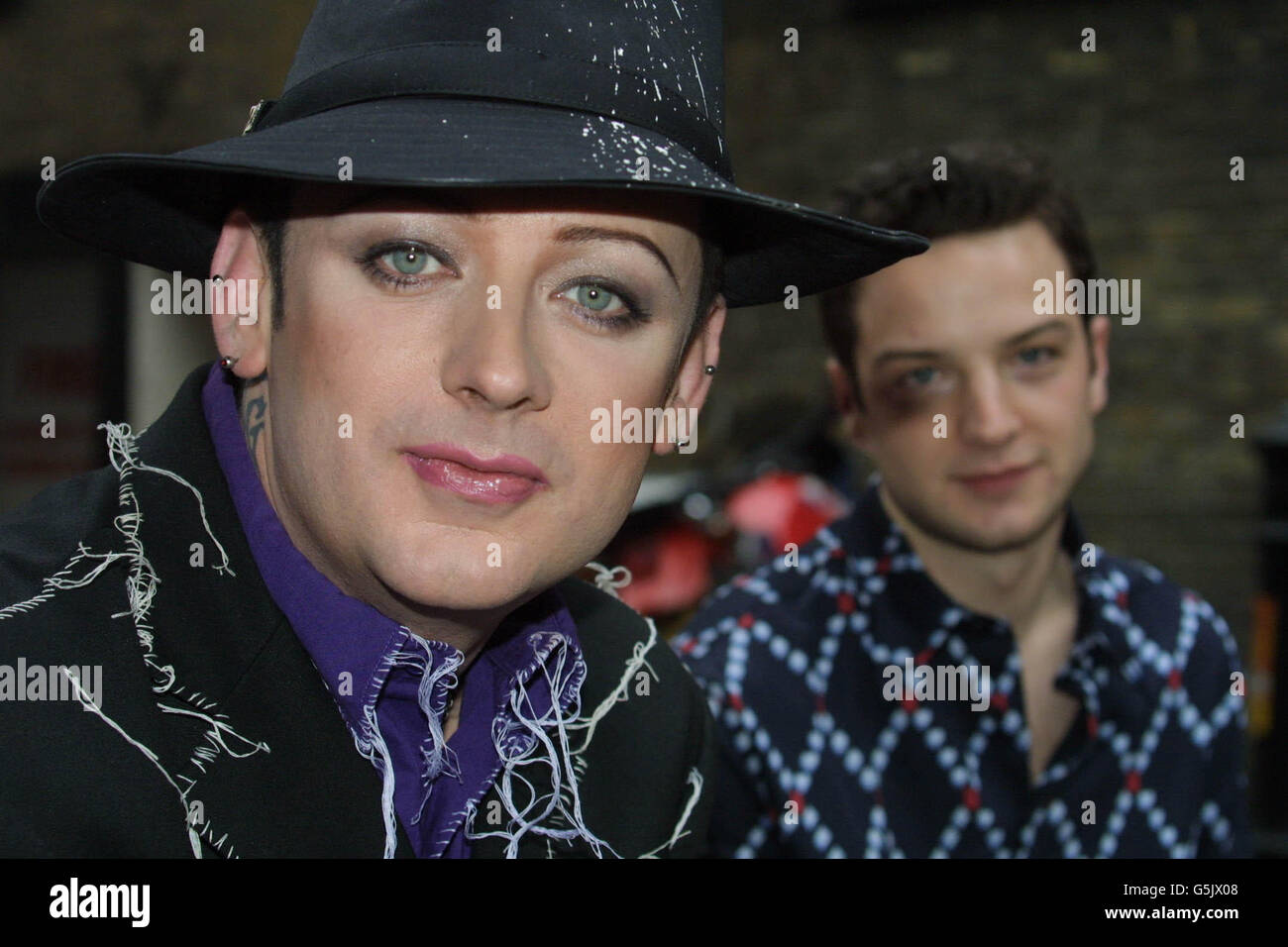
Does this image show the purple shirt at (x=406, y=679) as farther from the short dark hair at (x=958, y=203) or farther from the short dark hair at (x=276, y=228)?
the short dark hair at (x=958, y=203)

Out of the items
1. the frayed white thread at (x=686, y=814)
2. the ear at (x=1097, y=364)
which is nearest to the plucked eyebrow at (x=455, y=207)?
the frayed white thread at (x=686, y=814)

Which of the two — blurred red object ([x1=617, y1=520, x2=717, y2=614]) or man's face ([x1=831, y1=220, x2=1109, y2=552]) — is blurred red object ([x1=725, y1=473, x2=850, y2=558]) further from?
man's face ([x1=831, y1=220, x2=1109, y2=552])

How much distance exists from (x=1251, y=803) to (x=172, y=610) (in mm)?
4659

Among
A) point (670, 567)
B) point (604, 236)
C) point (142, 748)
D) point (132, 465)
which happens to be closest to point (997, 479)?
point (604, 236)

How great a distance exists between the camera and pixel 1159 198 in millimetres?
6977

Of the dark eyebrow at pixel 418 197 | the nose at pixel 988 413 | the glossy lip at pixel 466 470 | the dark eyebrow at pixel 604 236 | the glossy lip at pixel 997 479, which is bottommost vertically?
the glossy lip at pixel 997 479

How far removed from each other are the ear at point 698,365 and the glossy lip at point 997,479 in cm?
94

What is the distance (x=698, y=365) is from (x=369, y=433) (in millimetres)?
717

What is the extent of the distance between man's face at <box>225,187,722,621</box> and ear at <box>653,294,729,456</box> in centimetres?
33

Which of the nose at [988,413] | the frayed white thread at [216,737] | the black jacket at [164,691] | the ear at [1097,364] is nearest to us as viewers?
the black jacket at [164,691]

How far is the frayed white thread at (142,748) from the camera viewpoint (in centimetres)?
169

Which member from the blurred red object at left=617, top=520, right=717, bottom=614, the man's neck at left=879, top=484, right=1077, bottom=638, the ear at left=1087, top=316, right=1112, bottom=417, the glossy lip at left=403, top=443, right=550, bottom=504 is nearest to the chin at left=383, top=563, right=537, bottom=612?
the glossy lip at left=403, top=443, right=550, bottom=504

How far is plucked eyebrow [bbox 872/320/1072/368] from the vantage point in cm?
304
